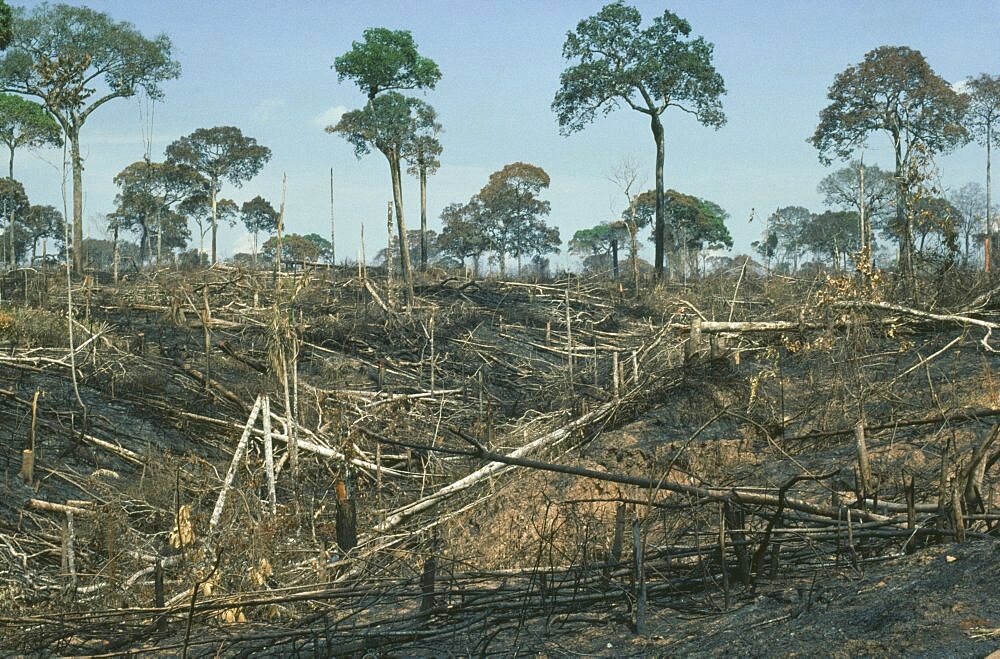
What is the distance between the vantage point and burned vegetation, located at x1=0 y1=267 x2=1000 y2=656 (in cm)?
406

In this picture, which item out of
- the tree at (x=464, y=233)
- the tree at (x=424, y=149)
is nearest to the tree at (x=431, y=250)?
the tree at (x=464, y=233)

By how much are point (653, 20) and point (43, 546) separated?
78.5 feet

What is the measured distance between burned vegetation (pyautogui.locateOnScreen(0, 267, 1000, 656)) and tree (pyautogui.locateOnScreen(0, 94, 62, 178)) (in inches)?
820

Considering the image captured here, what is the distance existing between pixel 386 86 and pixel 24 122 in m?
A: 13.9

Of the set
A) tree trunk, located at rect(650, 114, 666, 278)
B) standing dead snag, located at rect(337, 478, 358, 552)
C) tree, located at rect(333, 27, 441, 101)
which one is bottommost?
standing dead snag, located at rect(337, 478, 358, 552)

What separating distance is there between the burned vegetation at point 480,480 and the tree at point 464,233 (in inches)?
1580

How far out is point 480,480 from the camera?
306 inches

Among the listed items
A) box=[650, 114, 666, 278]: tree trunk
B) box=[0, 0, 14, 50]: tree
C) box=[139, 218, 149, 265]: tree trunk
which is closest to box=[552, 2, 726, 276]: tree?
box=[650, 114, 666, 278]: tree trunk

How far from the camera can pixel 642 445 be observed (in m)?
8.25

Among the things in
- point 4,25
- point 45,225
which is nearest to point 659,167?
point 4,25

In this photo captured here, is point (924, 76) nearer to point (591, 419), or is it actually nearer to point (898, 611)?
point (591, 419)

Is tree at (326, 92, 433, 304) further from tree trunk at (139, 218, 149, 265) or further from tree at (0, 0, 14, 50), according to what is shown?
tree trunk at (139, 218, 149, 265)

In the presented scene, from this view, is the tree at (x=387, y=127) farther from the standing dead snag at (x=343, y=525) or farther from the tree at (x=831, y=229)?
the tree at (x=831, y=229)

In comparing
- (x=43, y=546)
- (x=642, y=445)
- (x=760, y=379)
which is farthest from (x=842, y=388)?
(x=43, y=546)
